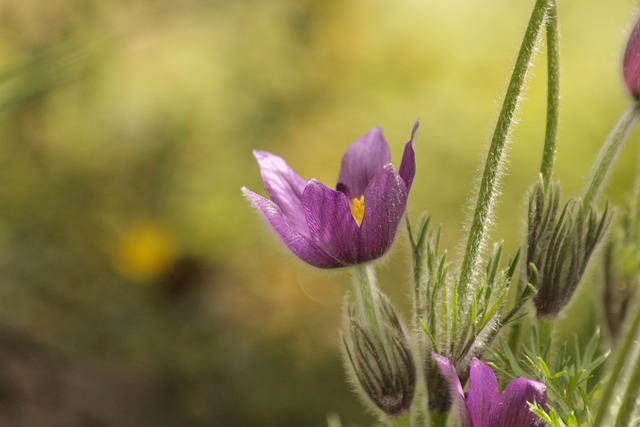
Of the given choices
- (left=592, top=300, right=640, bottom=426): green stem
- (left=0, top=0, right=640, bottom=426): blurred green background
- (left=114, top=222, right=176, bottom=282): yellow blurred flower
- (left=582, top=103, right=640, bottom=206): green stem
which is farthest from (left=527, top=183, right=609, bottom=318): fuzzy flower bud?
(left=114, top=222, right=176, bottom=282): yellow blurred flower

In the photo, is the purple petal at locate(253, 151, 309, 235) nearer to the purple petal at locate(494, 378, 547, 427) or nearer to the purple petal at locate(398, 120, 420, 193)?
the purple petal at locate(398, 120, 420, 193)

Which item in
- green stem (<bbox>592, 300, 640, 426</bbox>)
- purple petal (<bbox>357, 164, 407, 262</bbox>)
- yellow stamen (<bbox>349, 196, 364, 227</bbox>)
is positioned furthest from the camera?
yellow stamen (<bbox>349, 196, 364, 227</bbox>)

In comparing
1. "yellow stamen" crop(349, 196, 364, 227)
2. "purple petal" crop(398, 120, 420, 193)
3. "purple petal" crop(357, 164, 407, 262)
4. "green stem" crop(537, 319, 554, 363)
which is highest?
"yellow stamen" crop(349, 196, 364, 227)

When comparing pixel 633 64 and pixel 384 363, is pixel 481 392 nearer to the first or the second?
pixel 384 363

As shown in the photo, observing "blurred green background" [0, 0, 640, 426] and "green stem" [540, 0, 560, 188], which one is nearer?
"green stem" [540, 0, 560, 188]

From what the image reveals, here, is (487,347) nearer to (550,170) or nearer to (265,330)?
(550,170)

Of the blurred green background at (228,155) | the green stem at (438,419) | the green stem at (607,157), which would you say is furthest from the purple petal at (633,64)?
the blurred green background at (228,155)

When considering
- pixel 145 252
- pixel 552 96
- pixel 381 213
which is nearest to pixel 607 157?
pixel 552 96
